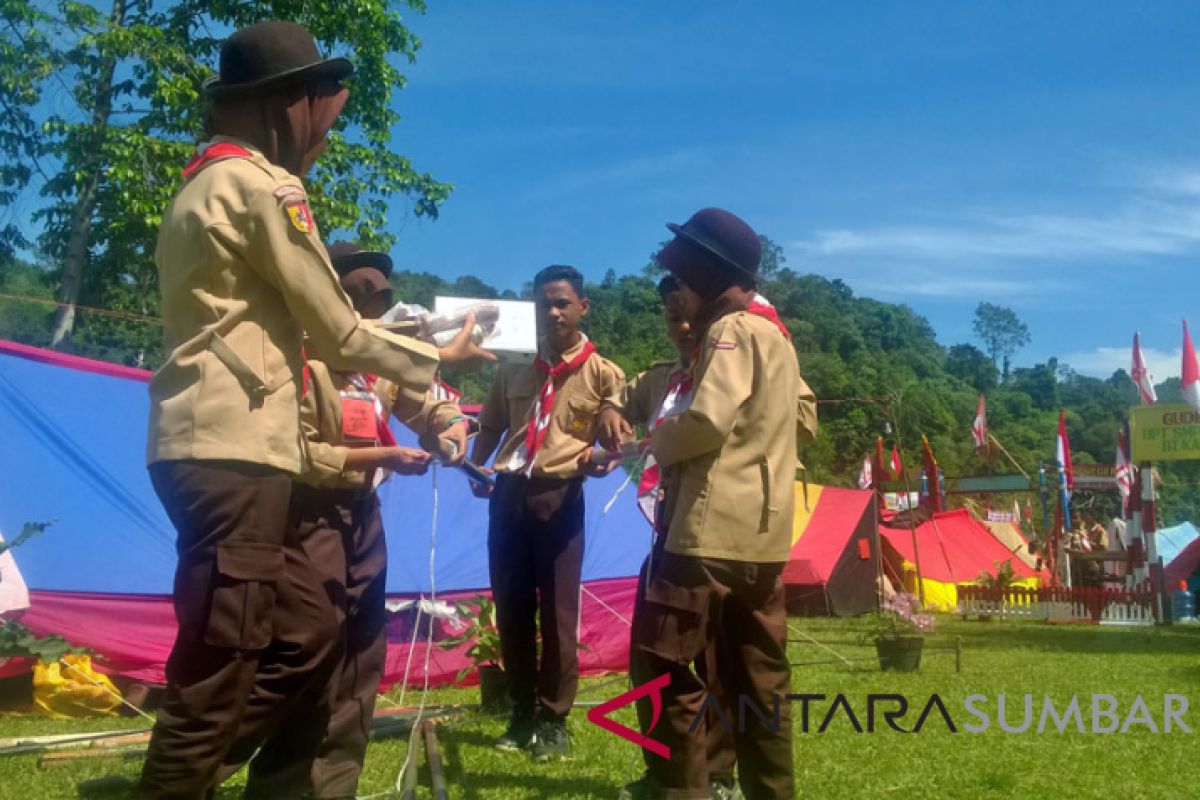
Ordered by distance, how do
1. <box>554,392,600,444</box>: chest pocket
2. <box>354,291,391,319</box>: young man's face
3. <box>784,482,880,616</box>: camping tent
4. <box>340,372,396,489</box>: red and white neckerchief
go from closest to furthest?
<box>340,372,396,489</box>: red and white neckerchief
<box>354,291,391,319</box>: young man's face
<box>554,392,600,444</box>: chest pocket
<box>784,482,880,616</box>: camping tent

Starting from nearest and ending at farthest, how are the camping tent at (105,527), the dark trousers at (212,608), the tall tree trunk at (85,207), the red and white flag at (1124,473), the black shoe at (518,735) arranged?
the dark trousers at (212,608)
the black shoe at (518,735)
the camping tent at (105,527)
the tall tree trunk at (85,207)
the red and white flag at (1124,473)

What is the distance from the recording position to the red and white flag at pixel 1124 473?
19250 millimetres

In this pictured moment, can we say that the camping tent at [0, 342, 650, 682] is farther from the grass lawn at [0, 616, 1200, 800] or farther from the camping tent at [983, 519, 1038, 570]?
the camping tent at [983, 519, 1038, 570]

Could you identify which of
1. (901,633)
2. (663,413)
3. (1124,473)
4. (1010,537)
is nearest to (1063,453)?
(1124,473)

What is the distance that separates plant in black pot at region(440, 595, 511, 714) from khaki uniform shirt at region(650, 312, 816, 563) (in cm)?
229

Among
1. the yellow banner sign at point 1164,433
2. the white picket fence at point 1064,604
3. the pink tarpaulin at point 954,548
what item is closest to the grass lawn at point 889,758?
the white picket fence at point 1064,604

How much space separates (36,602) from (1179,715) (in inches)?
238

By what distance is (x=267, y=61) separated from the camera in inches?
82.8

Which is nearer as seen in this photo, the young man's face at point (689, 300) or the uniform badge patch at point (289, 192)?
the uniform badge patch at point (289, 192)

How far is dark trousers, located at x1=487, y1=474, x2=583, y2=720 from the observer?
4.34 metres

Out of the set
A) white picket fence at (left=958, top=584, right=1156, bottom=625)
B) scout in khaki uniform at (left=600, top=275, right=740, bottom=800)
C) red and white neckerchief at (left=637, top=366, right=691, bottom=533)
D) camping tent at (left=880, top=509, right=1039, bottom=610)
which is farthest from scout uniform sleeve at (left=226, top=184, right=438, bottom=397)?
camping tent at (left=880, top=509, right=1039, bottom=610)

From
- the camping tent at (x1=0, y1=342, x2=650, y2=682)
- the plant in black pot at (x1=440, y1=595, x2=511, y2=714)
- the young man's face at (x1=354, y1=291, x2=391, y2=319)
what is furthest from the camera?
the camping tent at (x1=0, y1=342, x2=650, y2=682)

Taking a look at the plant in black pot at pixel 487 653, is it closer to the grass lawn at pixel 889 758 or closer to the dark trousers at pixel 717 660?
the grass lawn at pixel 889 758

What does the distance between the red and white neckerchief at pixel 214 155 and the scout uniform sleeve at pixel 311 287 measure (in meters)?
0.14
